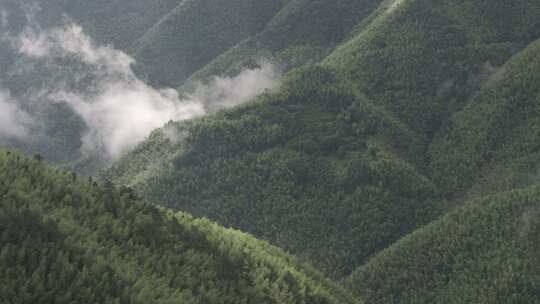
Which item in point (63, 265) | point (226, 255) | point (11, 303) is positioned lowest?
point (11, 303)

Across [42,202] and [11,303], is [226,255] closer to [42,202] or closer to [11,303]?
A: [42,202]

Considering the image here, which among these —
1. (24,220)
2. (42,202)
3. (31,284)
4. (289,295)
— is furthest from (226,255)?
(31,284)

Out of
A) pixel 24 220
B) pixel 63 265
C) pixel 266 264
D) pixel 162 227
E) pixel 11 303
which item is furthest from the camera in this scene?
pixel 266 264

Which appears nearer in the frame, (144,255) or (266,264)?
(144,255)

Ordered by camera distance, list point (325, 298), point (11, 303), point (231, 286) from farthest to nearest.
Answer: point (325, 298), point (231, 286), point (11, 303)

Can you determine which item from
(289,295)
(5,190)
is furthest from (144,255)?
(289,295)

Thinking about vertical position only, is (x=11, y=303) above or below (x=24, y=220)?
below
